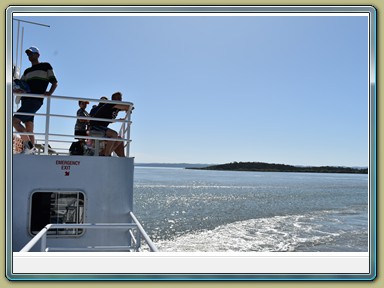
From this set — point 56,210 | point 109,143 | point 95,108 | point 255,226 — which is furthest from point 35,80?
point 255,226

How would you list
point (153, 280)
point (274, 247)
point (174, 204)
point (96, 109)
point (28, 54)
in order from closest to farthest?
point (153, 280) → point (28, 54) → point (96, 109) → point (274, 247) → point (174, 204)

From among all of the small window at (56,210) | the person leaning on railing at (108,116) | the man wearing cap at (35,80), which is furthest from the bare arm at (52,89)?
the small window at (56,210)

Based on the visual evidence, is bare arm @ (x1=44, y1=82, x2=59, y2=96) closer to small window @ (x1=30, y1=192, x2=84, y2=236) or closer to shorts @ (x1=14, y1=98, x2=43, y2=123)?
shorts @ (x1=14, y1=98, x2=43, y2=123)

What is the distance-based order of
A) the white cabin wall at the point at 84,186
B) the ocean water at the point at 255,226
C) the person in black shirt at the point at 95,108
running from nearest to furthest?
the white cabin wall at the point at 84,186, the person in black shirt at the point at 95,108, the ocean water at the point at 255,226

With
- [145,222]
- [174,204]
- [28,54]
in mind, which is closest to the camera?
[28,54]

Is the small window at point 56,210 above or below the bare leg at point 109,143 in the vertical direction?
below

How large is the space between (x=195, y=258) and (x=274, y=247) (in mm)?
17314

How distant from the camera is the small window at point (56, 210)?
674 cm

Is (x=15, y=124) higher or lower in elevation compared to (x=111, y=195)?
higher

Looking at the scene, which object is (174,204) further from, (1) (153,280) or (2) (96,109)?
(1) (153,280)

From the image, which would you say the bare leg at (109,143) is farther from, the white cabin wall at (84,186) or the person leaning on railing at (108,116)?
the white cabin wall at (84,186)

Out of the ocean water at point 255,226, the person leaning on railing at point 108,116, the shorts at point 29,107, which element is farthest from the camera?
the ocean water at point 255,226

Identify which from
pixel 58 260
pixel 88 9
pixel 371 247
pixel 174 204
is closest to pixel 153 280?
pixel 58 260

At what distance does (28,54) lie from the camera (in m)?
6.69
